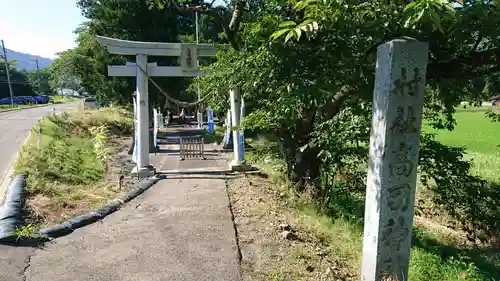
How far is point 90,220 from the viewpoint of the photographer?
245 inches

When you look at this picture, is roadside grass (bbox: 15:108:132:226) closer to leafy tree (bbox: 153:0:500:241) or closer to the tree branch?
leafy tree (bbox: 153:0:500:241)

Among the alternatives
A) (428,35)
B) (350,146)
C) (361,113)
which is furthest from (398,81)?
(350,146)

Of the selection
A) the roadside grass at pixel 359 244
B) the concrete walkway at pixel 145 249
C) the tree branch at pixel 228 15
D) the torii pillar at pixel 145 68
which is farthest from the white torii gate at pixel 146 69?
the roadside grass at pixel 359 244

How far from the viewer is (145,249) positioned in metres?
5.10

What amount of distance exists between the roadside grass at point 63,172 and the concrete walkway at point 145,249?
93 cm

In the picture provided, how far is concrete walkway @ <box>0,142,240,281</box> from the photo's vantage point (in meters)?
4.41

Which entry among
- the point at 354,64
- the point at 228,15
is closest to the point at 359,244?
the point at 354,64

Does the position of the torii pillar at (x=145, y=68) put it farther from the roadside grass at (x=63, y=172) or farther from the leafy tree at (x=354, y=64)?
the leafy tree at (x=354, y=64)

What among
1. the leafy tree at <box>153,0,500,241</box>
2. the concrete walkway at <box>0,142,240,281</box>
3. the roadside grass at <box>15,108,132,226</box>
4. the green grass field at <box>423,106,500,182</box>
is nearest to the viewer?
the leafy tree at <box>153,0,500,241</box>

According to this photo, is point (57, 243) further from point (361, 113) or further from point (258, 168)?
point (258, 168)

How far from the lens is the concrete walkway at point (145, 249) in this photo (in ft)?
14.5

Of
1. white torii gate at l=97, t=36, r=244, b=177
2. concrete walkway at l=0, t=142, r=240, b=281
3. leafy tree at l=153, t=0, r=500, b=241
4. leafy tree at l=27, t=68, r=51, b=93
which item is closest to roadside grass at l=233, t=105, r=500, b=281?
leafy tree at l=153, t=0, r=500, b=241

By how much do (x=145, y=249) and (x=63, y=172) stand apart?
200 inches

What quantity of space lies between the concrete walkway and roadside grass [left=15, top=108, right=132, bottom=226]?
36.7 inches
